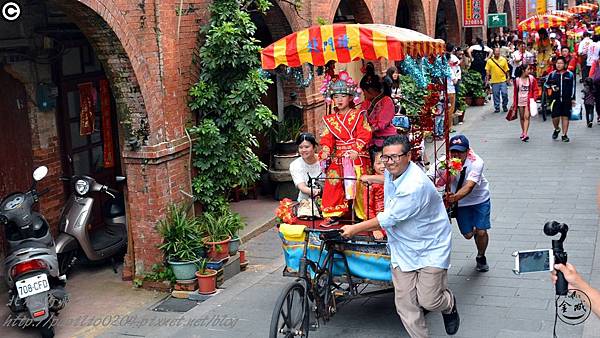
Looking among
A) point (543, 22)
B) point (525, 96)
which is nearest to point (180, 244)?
point (525, 96)

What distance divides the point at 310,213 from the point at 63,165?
3.72 metres

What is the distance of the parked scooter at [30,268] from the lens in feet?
23.2

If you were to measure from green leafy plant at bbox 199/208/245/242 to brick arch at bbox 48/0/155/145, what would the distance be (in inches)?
46.8

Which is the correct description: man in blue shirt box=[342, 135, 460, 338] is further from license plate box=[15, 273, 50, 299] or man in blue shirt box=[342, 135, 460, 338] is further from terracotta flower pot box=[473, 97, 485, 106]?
terracotta flower pot box=[473, 97, 485, 106]

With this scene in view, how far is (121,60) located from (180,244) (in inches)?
84.1

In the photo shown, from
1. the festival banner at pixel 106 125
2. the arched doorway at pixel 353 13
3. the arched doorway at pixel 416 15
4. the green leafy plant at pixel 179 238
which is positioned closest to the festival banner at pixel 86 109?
the festival banner at pixel 106 125

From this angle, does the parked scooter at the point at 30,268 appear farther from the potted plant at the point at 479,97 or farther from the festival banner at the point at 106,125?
the potted plant at the point at 479,97

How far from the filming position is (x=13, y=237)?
7.57m

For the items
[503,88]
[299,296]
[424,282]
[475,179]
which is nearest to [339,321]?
[299,296]

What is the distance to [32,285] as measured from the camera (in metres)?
7.05

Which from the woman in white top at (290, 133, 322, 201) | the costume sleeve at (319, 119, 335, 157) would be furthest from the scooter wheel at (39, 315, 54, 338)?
the costume sleeve at (319, 119, 335, 157)

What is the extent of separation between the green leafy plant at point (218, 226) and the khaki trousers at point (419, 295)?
304 centimetres

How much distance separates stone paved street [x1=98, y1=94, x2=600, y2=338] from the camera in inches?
276

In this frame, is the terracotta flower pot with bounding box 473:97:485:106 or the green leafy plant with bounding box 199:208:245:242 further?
the terracotta flower pot with bounding box 473:97:485:106
